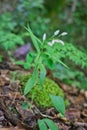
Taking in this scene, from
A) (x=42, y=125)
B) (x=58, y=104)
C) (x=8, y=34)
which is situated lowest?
(x=42, y=125)

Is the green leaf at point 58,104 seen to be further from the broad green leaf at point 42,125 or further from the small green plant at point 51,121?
the broad green leaf at point 42,125

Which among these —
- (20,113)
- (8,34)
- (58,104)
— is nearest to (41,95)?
(20,113)

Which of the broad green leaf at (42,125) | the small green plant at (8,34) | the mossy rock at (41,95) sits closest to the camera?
the broad green leaf at (42,125)

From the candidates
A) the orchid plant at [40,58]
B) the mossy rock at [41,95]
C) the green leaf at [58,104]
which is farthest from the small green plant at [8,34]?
the green leaf at [58,104]

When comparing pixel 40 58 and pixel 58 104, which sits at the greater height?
pixel 40 58

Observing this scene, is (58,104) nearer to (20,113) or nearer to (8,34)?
(20,113)

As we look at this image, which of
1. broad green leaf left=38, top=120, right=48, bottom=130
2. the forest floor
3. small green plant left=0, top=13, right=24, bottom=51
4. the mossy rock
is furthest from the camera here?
small green plant left=0, top=13, right=24, bottom=51

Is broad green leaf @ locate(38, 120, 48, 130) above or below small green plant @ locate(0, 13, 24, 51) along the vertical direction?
below

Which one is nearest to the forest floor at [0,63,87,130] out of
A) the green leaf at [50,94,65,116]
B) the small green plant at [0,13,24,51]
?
the green leaf at [50,94,65,116]

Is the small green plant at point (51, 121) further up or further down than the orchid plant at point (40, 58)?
further down

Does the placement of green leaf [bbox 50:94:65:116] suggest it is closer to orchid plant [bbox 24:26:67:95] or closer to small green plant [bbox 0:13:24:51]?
orchid plant [bbox 24:26:67:95]

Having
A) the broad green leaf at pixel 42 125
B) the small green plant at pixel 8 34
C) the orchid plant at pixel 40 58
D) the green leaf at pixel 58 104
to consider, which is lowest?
the broad green leaf at pixel 42 125

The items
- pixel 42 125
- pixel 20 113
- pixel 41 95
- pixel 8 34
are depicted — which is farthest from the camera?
pixel 8 34
